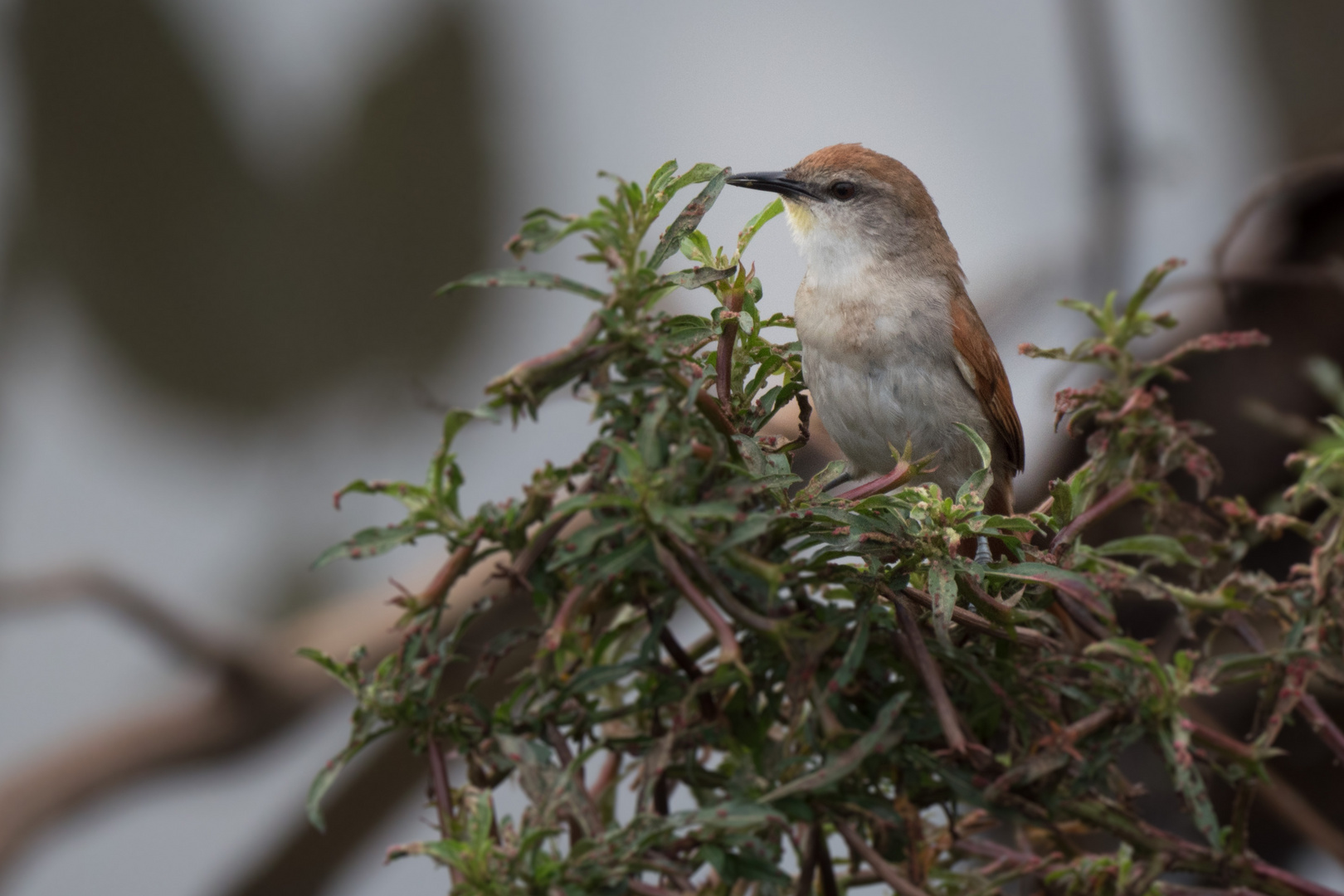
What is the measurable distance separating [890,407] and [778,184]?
0.34 metres

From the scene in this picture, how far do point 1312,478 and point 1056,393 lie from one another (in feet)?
0.47

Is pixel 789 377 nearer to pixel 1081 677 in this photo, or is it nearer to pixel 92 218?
pixel 1081 677

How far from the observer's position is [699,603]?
0.53m

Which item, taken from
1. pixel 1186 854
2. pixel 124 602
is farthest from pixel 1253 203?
pixel 124 602

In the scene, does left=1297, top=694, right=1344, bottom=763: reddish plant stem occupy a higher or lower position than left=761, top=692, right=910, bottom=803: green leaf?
lower

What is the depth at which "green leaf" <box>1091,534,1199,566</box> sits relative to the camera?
0.62 meters

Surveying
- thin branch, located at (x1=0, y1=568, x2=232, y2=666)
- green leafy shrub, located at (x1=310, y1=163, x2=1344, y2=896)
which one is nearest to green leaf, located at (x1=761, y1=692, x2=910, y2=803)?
green leafy shrub, located at (x1=310, y1=163, x2=1344, y2=896)

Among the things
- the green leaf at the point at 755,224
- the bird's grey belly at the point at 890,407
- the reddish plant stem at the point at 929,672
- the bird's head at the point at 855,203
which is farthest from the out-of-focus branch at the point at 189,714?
the reddish plant stem at the point at 929,672

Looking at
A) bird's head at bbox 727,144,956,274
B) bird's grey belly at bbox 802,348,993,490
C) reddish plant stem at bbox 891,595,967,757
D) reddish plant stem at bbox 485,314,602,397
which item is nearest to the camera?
reddish plant stem at bbox 485,314,602,397

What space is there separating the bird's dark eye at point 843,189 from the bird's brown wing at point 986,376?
22 cm

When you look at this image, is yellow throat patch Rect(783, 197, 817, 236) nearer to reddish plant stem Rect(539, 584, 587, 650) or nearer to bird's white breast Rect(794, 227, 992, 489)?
bird's white breast Rect(794, 227, 992, 489)

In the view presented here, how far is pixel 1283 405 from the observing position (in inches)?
64.1

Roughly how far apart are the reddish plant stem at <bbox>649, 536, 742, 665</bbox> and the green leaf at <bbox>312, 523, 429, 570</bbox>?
0.37ft

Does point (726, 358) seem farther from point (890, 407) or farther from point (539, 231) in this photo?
point (890, 407)
